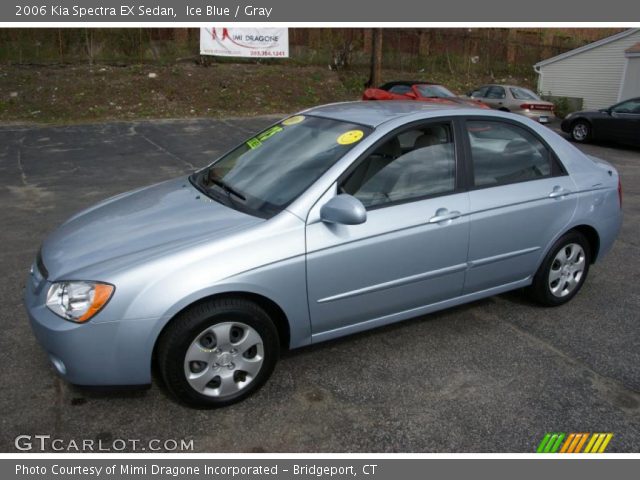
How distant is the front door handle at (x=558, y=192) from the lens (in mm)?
3871

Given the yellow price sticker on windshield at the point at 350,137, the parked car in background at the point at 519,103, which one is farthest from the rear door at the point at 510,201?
the parked car in background at the point at 519,103

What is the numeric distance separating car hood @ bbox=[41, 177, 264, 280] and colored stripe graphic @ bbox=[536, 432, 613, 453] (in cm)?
189

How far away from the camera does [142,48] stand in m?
21.5

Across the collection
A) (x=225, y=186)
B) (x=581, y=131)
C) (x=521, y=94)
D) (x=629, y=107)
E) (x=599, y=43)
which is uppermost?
(x=599, y=43)

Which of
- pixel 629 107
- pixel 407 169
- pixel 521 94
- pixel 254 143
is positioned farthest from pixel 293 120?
pixel 521 94

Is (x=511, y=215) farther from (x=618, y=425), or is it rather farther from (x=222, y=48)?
(x=222, y=48)

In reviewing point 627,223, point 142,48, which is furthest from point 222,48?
point 627,223

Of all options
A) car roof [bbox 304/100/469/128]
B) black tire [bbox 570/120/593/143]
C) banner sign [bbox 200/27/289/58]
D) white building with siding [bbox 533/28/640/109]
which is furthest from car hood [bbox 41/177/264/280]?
white building with siding [bbox 533/28/640/109]

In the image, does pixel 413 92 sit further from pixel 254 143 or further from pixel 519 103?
pixel 254 143

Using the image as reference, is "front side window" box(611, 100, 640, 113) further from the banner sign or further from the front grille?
the front grille

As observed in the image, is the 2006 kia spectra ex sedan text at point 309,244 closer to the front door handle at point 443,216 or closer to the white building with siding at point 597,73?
the front door handle at point 443,216

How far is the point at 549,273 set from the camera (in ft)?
13.3

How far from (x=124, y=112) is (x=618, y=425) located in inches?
682

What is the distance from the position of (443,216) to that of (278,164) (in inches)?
43.3
